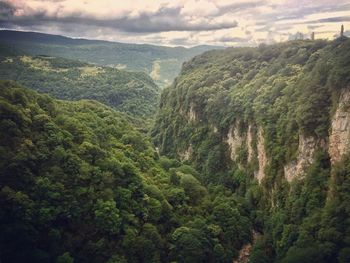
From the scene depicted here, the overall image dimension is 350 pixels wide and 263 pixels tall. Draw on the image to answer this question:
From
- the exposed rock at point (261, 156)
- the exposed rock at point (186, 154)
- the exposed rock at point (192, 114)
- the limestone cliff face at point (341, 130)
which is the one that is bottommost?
the exposed rock at point (186, 154)

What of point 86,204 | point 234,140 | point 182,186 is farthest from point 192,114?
point 86,204

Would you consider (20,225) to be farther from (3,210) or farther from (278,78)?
(278,78)

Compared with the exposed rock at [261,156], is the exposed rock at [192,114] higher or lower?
higher

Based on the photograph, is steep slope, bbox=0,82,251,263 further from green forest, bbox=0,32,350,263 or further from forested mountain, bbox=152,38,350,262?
forested mountain, bbox=152,38,350,262

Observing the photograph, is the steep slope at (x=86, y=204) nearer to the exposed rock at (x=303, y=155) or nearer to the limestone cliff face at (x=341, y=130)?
the exposed rock at (x=303, y=155)

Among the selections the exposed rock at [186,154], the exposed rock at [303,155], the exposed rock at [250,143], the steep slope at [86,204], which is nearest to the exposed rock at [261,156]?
the exposed rock at [250,143]

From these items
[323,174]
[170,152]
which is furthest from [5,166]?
[170,152]
